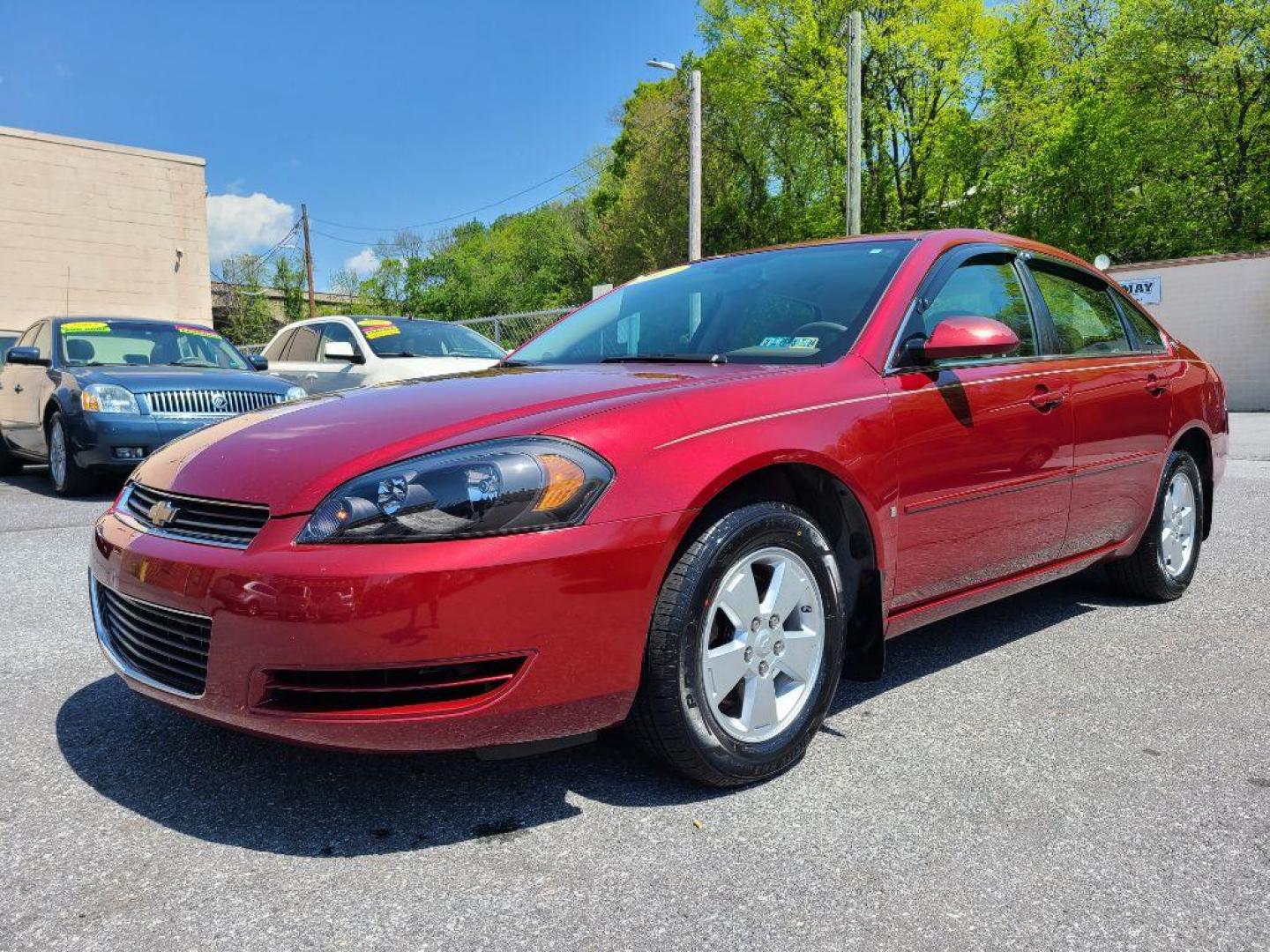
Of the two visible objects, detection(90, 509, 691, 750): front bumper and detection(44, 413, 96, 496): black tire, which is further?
detection(44, 413, 96, 496): black tire

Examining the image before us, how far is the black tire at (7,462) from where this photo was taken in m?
9.46

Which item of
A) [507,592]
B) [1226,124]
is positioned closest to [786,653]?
[507,592]

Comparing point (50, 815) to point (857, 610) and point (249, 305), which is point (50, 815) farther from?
point (249, 305)

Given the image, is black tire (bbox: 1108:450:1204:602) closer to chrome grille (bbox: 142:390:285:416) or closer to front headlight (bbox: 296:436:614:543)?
front headlight (bbox: 296:436:614:543)

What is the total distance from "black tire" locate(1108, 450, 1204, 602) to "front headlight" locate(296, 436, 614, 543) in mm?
3072

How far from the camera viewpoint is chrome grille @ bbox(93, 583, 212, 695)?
2225 millimetres

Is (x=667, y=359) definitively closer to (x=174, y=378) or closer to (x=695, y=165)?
(x=174, y=378)

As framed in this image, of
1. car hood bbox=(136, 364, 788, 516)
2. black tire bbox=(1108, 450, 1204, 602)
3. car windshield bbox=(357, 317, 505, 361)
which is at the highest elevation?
car windshield bbox=(357, 317, 505, 361)

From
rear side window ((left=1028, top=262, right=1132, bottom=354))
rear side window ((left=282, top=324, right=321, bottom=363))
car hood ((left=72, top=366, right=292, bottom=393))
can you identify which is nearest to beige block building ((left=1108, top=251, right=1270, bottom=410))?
rear side window ((left=282, top=324, right=321, bottom=363))

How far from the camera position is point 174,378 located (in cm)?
752

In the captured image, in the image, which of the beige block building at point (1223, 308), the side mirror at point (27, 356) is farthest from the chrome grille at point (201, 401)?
the beige block building at point (1223, 308)

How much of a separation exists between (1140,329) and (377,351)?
7.25 metres

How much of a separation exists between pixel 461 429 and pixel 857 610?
129cm

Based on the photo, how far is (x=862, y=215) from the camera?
33812 millimetres
